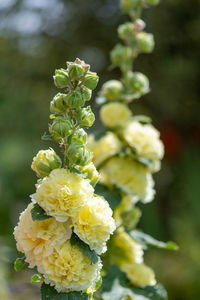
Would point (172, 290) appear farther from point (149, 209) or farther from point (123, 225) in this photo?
point (123, 225)

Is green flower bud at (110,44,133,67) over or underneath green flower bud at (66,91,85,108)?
over

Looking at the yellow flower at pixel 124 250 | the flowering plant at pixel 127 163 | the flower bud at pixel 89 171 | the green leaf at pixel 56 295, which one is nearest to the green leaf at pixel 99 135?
the flowering plant at pixel 127 163

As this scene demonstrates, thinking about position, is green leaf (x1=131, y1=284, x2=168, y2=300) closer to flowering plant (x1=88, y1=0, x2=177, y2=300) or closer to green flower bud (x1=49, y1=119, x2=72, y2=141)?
flowering plant (x1=88, y1=0, x2=177, y2=300)

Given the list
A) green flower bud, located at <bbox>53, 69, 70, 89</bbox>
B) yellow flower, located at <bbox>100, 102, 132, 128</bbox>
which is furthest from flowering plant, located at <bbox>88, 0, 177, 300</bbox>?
green flower bud, located at <bbox>53, 69, 70, 89</bbox>

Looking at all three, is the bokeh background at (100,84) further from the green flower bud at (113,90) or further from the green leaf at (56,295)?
the green leaf at (56,295)

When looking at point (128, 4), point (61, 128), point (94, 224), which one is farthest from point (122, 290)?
point (128, 4)

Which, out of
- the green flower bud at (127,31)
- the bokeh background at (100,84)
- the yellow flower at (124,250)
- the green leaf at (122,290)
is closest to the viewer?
the green leaf at (122,290)
